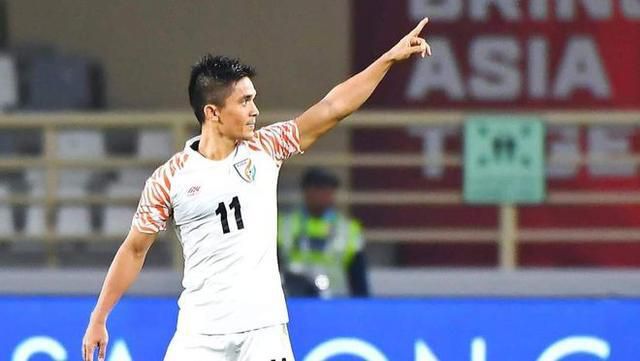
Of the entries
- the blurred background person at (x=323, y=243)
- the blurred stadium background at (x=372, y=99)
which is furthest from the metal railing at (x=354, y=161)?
the blurred background person at (x=323, y=243)

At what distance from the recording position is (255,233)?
565 centimetres

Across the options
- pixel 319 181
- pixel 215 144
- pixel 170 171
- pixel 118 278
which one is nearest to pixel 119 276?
pixel 118 278

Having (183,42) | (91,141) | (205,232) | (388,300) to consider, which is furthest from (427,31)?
(205,232)

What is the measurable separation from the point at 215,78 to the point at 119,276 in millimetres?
743

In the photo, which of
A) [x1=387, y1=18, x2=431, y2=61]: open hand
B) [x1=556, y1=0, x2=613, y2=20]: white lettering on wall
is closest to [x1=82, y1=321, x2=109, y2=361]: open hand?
[x1=387, y1=18, x2=431, y2=61]: open hand

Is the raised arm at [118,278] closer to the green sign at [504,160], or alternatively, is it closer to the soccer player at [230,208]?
the soccer player at [230,208]

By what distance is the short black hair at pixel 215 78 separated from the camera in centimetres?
564

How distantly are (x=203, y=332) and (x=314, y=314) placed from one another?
2273 millimetres

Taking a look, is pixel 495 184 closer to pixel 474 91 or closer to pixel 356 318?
pixel 474 91

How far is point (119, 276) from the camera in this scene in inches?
229

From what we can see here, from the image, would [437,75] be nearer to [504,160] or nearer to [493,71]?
[493,71]

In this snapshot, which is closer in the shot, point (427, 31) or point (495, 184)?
point (495, 184)

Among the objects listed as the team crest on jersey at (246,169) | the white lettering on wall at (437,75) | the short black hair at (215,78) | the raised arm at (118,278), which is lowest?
the raised arm at (118,278)

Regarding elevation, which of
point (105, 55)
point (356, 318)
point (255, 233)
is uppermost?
point (105, 55)
